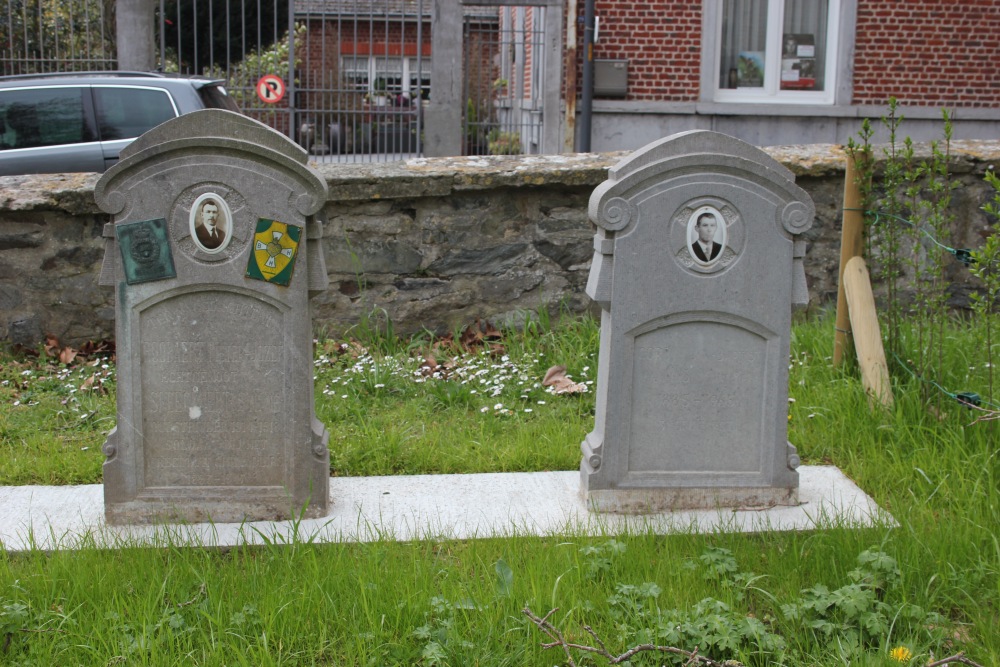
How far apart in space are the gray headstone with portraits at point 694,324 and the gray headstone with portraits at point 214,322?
3.81ft

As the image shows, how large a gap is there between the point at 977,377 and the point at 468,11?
47.2 ft

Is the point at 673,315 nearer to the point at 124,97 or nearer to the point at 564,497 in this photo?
the point at 564,497

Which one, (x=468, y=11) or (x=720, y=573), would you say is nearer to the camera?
(x=720, y=573)

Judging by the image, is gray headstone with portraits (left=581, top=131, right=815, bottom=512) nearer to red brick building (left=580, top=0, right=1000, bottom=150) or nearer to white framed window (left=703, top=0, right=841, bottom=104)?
red brick building (left=580, top=0, right=1000, bottom=150)

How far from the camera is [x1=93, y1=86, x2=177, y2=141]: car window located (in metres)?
8.95

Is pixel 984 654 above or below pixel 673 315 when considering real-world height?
below

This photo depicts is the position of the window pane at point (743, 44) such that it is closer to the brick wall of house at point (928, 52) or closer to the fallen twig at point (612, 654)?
the brick wall of house at point (928, 52)

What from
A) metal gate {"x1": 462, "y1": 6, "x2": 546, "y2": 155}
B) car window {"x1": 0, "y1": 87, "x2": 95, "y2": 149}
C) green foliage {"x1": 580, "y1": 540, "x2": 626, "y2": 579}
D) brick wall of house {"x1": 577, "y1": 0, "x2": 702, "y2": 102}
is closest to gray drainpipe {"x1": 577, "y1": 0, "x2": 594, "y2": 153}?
brick wall of house {"x1": 577, "y1": 0, "x2": 702, "y2": 102}

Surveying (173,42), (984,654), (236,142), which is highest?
(173,42)

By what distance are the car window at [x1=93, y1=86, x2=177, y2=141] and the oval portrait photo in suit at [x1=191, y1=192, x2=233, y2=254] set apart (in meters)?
5.43

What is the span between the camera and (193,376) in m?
4.05

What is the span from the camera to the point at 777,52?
14844mm

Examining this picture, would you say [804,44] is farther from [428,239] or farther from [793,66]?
[428,239]

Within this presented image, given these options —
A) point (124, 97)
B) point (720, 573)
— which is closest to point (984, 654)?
point (720, 573)
